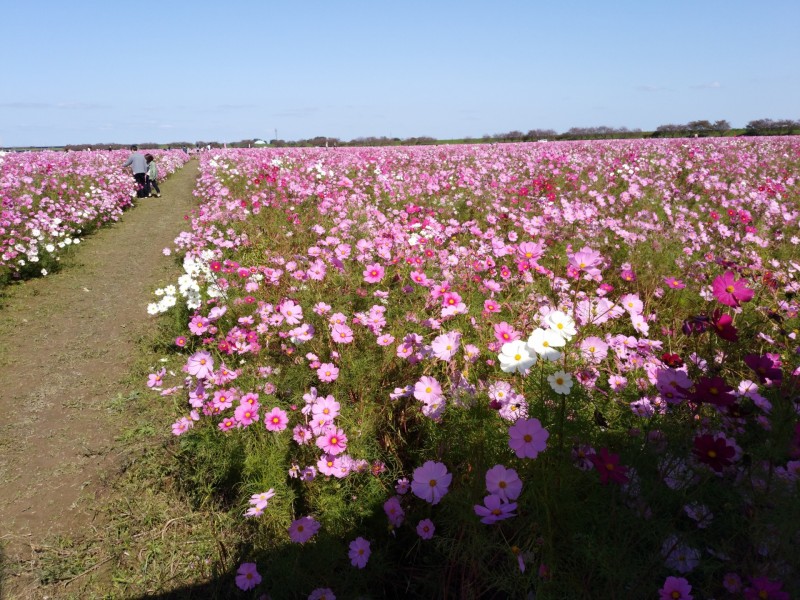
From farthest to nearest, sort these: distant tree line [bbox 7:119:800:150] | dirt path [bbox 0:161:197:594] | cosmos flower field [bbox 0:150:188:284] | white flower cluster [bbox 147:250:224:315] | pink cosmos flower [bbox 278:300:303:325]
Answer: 1. distant tree line [bbox 7:119:800:150]
2. cosmos flower field [bbox 0:150:188:284]
3. white flower cluster [bbox 147:250:224:315]
4. pink cosmos flower [bbox 278:300:303:325]
5. dirt path [bbox 0:161:197:594]

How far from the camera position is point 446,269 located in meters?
3.35

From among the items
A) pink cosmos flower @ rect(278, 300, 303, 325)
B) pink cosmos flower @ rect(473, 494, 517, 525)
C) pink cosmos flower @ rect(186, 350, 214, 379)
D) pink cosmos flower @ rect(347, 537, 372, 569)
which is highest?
pink cosmos flower @ rect(278, 300, 303, 325)

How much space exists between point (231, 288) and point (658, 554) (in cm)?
347

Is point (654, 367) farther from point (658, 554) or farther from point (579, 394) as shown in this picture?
point (658, 554)

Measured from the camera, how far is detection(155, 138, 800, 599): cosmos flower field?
4.38 ft

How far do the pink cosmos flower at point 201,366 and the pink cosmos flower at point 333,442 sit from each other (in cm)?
84

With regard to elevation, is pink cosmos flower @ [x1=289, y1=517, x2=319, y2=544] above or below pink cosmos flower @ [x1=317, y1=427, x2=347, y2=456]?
below

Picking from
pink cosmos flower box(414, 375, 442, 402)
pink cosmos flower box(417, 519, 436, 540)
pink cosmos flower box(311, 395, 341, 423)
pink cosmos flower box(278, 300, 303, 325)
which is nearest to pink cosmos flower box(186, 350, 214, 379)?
pink cosmos flower box(278, 300, 303, 325)

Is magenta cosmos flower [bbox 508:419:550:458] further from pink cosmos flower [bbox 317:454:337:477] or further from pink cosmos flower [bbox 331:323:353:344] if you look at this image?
pink cosmos flower [bbox 331:323:353:344]

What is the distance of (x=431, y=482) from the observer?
5.12 feet

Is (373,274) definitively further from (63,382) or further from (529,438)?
(63,382)

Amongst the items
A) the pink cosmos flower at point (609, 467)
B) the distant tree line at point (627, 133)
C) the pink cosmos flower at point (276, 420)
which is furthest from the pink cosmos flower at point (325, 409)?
the distant tree line at point (627, 133)

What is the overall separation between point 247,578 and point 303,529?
0.26m

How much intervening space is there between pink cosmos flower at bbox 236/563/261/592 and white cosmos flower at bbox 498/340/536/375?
1.19 m
